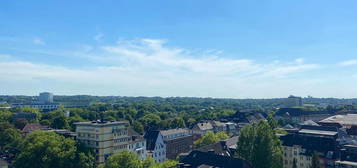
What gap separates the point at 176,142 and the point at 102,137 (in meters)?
43.4

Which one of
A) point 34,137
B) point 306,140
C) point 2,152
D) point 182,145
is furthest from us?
point 182,145

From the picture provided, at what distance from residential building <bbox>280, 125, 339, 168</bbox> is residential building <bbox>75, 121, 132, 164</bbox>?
130ft

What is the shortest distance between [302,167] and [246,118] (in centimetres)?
8764

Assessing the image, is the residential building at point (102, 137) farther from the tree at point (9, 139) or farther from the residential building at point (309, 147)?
the residential building at point (309, 147)

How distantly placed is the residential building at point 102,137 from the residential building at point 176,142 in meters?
31.5

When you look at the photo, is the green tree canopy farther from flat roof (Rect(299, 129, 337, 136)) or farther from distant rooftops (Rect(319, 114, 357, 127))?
distant rooftops (Rect(319, 114, 357, 127))

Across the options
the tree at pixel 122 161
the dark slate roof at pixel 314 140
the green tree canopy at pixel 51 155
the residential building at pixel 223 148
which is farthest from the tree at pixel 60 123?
the dark slate roof at pixel 314 140

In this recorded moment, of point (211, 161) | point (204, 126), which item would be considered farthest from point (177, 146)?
point (211, 161)

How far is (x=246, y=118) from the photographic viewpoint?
6240 inches

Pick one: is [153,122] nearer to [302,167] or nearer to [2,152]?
[2,152]

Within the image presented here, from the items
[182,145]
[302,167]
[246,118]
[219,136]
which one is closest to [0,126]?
[182,145]

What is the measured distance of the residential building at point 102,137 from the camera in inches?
2453

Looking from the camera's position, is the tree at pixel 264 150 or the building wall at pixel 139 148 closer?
the tree at pixel 264 150

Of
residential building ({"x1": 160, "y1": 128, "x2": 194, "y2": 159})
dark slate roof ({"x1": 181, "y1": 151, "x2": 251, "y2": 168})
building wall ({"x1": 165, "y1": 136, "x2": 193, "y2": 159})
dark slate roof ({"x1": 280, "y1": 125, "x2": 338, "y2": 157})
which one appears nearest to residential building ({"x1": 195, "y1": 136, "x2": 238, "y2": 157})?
dark slate roof ({"x1": 181, "y1": 151, "x2": 251, "y2": 168})
